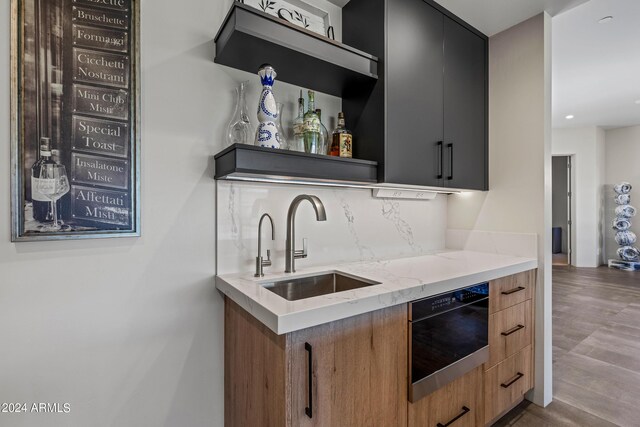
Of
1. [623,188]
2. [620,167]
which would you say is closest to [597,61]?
[623,188]

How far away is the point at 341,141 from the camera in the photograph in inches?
66.4

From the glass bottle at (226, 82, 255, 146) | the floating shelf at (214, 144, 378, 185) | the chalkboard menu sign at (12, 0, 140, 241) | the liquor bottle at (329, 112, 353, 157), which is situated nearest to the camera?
the chalkboard menu sign at (12, 0, 140, 241)

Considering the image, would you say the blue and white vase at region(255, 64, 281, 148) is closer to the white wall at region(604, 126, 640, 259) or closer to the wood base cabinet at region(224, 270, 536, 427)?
the wood base cabinet at region(224, 270, 536, 427)

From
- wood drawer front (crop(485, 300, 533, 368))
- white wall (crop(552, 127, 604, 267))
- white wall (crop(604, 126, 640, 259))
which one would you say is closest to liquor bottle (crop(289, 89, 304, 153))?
wood drawer front (crop(485, 300, 533, 368))

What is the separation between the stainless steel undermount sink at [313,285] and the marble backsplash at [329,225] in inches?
5.3

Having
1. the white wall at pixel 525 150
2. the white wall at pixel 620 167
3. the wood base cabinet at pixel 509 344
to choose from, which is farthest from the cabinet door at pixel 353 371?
the white wall at pixel 620 167

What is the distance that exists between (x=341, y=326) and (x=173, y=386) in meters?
0.83

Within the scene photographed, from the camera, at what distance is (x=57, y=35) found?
1111 mm

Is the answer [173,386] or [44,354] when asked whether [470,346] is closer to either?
[173,386]

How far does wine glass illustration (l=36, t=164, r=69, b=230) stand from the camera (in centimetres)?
108

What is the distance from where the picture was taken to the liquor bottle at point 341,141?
168 centimetres

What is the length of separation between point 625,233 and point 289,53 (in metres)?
7.72

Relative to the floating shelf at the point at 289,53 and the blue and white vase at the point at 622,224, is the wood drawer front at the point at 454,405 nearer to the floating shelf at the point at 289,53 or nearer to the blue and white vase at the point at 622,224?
the floating shelf at the point at 289,53

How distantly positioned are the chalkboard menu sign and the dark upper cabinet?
3.64 feet
